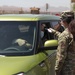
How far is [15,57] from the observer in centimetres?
502

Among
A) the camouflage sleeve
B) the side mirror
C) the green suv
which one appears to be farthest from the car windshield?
the camouflage sleeve

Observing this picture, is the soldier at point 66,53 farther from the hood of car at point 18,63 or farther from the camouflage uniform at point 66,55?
the hood of car at point 18,63

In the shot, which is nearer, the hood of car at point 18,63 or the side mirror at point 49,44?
the hood of car at point 18,63

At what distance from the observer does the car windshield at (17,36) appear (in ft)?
17.6

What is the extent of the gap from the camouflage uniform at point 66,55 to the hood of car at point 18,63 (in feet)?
1.08

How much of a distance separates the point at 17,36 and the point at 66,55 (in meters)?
Answer: 1.06

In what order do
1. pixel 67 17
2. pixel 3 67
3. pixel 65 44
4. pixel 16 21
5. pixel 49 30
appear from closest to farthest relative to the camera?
1. pixel 3 67
2. pixel 65 44
3. pixel 67 17
4. pixel 16 21
5. pixel 49 30

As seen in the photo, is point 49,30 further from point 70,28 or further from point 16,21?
point 70,28

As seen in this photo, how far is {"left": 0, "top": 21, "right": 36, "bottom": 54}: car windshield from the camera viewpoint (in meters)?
5.36

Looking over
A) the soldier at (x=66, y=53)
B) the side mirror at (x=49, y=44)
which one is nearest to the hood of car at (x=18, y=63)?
the side mirror at (x=49, y=44)

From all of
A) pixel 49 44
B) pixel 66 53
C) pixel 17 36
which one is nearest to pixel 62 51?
pixel 66 53

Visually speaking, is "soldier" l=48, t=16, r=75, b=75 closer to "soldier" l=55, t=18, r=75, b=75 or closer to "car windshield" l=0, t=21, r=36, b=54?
"soldier" l=55, t=18, r=75, b=75

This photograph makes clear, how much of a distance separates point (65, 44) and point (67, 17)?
55cm

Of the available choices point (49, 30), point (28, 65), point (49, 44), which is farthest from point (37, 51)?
point (49, 30)
